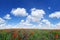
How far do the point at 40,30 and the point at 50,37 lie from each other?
37cm

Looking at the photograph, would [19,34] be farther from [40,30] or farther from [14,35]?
[40,30]

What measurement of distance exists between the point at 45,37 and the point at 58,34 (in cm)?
41

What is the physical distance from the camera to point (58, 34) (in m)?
5.97

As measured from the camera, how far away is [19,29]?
603cm

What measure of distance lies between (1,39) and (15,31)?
0.51 meters

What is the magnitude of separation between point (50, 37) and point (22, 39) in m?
0.86

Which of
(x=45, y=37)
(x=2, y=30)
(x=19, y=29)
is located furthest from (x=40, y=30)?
(x=2, y=30)

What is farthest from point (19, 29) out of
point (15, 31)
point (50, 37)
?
point (50, 37)

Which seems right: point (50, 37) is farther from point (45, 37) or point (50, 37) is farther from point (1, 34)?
point (1, 34)

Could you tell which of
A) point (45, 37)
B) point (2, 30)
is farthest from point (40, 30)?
point (2, 30)

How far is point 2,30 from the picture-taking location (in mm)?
6094

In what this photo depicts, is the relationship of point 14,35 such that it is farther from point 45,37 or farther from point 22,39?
point 45,37

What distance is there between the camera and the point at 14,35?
599 cm

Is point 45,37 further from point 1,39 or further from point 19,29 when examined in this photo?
point 1,39
